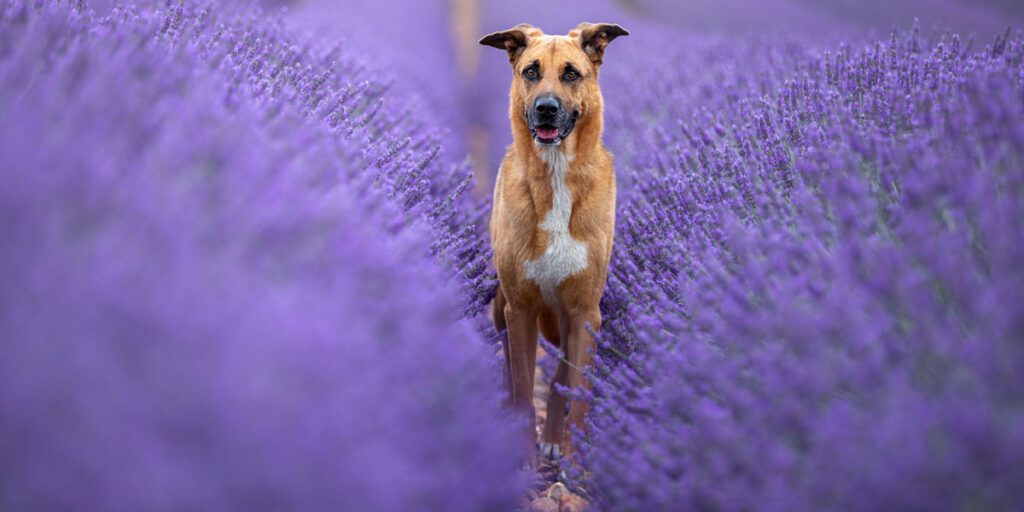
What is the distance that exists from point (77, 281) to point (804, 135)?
2.37 metres

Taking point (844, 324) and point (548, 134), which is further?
point (548, 134)

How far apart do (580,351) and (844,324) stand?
135 cm

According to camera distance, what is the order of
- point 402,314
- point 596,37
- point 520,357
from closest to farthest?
point 402,314 < point 520,357 < point 596,37

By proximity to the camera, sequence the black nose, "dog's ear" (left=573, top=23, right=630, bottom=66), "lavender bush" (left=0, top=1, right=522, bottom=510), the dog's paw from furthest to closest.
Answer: "dog's ear" (left=573, top=23, right=630, bottom=66), the dog's paw, the black nose, "lavender bush" (left=0, top=1, right=522, bottom=510)

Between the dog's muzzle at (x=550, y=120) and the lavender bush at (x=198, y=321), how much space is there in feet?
3.71

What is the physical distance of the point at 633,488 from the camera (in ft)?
5.77

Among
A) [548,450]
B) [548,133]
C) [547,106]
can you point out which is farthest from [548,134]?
[548,450]

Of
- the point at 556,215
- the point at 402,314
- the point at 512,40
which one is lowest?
the point at 402,314

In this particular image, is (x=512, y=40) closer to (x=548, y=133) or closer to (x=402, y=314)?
(x=548, y=133)

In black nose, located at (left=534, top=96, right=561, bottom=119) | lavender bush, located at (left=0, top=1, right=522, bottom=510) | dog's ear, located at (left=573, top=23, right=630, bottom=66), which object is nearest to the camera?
lavender bush, located at (left=0, top=1, right=522, bottom=510)

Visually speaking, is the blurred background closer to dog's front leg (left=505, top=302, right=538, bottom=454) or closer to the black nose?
the black nose

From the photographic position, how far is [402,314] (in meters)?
1.48

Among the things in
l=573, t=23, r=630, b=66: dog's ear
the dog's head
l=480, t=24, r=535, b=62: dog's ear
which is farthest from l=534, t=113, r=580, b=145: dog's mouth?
l=480, t=24, r=535, b=62: dog's ear

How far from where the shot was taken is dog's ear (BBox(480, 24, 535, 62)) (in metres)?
3.08
